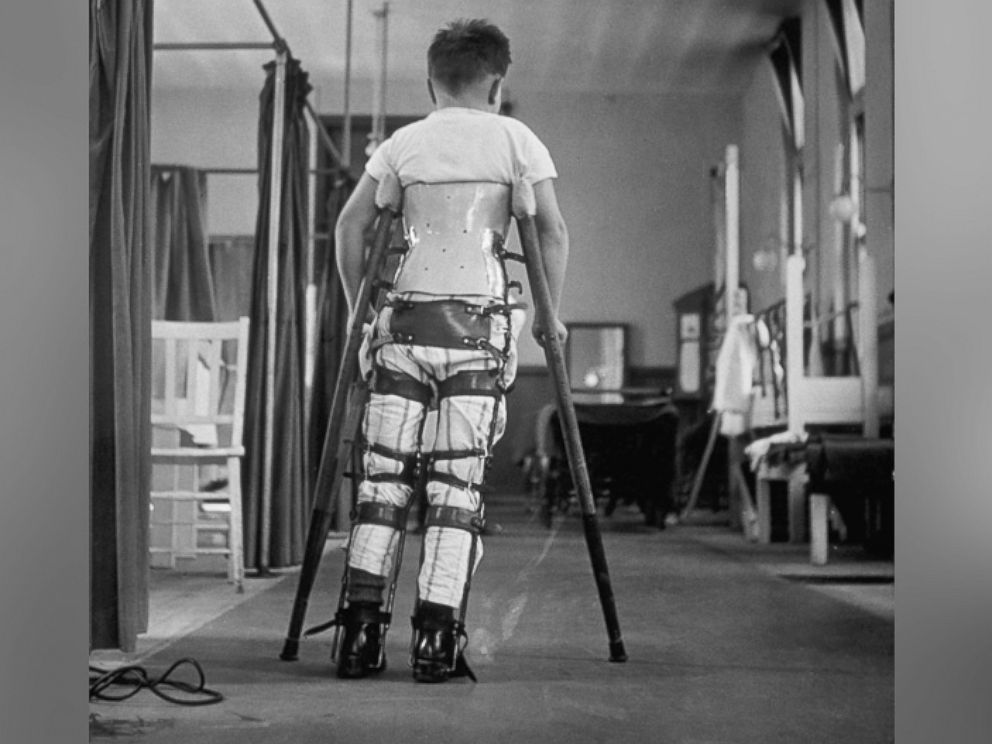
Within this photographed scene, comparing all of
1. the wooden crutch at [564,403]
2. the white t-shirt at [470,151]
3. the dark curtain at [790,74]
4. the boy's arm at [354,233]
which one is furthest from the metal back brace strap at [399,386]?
the dark curtain at [790,74]

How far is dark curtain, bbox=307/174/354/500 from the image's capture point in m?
2.30

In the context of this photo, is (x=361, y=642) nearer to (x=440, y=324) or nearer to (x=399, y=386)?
(x=399, y=386)

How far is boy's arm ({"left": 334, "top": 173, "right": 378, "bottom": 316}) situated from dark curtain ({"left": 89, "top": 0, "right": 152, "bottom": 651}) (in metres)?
0.46

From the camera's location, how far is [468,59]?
2.28 m

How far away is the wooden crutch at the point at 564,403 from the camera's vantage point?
2232 millimetres

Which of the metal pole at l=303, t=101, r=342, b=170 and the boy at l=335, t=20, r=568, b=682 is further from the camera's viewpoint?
the metal pole at l=303, t=101, r=342, b=170

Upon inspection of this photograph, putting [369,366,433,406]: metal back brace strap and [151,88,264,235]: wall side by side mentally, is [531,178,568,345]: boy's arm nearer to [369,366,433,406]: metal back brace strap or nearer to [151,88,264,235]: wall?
[369,366,433,406]: metal back brace strap

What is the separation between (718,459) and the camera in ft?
7.52

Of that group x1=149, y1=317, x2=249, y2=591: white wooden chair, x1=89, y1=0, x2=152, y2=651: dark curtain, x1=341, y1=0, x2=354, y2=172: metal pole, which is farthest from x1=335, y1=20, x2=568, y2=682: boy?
x1=89, y1=0, x2=152, y2=651: dark curtain

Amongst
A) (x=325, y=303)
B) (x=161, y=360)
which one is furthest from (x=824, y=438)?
(x=161, y=360)

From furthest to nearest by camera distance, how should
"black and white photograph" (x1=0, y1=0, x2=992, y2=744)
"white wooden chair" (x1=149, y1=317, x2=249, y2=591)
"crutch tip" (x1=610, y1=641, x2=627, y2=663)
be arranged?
1. "white wooden chair" (x1=149, y1=317, x2=249, y2=591)
2. "crutch tip" (x1=610, y1=641, x2=627, y2=663)
3. "black and white photograph" (x1=0, y1=0, x2=992, y2=744)

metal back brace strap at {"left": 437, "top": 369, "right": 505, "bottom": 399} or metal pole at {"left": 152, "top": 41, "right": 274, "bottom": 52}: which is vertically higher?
metal pole at {"left": 152, "top": 41, "right": 274, "bottom": 52}

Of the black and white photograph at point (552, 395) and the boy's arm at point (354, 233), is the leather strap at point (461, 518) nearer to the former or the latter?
the black and white photograph at point (552, 395)
